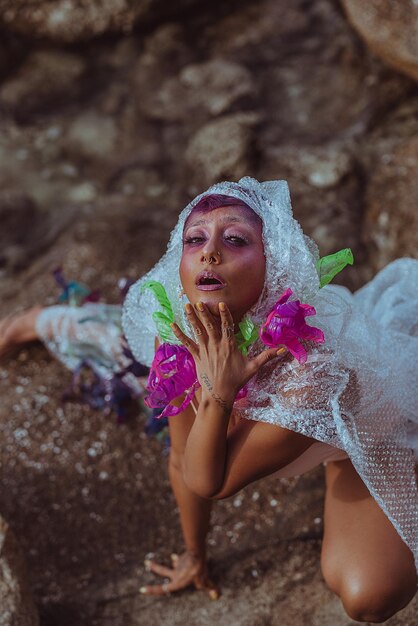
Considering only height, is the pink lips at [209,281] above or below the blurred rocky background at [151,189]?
above

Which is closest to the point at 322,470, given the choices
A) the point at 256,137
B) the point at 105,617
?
the point at 105,617

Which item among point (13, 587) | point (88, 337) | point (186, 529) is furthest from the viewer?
point (88, 337)

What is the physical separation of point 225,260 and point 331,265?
1.01ft

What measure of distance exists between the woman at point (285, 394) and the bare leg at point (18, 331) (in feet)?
2.89

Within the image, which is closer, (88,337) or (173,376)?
(173,376)

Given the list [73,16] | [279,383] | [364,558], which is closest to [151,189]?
[73,16]

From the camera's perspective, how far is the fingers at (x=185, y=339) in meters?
1.80

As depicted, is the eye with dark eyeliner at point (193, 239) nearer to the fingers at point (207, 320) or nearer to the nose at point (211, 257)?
the nose at point (211, 257)

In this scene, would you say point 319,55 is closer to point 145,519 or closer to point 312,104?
point 312,104

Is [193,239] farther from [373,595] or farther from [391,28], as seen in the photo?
[391,28]

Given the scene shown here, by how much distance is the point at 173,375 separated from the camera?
6.20 ft

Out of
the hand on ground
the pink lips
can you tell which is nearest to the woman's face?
the pink lips

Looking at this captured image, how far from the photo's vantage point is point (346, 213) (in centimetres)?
355

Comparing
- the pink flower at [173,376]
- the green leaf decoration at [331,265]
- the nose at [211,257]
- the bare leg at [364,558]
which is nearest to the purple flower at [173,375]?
the pink flower at [173,376]
